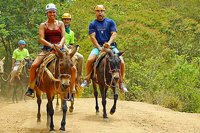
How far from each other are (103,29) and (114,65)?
1.37 meters

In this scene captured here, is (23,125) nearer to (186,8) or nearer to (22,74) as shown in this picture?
(22,74)

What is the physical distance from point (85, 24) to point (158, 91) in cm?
1830

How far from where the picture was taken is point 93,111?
13.3 metres

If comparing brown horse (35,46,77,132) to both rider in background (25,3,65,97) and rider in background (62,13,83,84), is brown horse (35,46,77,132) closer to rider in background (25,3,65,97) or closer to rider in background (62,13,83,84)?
rider in background (25,3,65,97)

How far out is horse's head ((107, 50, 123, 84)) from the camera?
1098 centimetres

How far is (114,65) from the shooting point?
11.1 m

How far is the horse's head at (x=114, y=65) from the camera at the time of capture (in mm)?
10984

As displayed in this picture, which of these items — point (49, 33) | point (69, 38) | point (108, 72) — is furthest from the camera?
point (69, 38)

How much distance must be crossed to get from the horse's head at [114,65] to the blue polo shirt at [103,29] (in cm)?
96

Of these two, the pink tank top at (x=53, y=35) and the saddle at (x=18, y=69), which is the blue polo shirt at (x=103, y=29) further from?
the saddle at (x=18, y=69)

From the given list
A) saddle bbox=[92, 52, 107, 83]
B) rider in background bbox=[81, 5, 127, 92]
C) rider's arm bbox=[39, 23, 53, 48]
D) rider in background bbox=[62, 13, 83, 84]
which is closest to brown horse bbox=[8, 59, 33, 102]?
rider in background bbox=[62, 13, 83, 84]

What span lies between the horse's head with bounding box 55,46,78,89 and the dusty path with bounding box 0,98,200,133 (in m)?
1.28

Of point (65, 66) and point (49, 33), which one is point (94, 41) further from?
point (65, 66)

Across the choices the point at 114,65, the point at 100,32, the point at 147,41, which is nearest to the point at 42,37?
the point at 114,65
